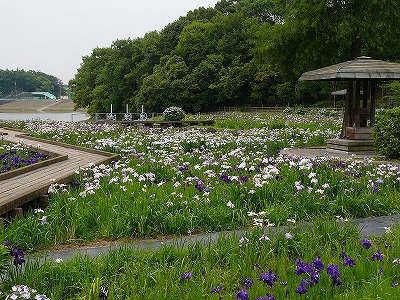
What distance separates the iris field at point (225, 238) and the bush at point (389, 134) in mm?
1779

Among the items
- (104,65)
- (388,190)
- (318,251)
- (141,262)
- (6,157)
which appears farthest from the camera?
(104,65)

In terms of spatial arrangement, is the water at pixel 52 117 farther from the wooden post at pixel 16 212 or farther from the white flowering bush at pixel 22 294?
the white flowering bush at pixel 22 294

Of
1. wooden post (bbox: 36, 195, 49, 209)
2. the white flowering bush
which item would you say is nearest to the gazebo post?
wooden post (bbox: 36, 195, 49, 209)

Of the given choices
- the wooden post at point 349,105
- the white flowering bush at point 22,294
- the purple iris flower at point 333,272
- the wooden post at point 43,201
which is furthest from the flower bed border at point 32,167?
the wooden post at point 349,105

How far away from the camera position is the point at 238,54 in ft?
194

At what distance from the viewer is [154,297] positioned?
318 cm

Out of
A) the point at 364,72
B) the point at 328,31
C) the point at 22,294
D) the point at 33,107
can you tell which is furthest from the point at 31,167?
the point at 33,107

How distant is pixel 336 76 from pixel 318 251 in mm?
7002

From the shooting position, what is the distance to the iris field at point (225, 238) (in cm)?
338

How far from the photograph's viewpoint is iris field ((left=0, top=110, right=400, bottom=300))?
133 inches

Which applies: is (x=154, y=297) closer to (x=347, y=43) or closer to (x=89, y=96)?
(x=347, y=43)

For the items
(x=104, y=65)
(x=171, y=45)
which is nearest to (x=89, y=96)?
(x=104, y=65)

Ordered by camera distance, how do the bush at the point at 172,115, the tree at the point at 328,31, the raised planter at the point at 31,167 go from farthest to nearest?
the bush at the point at 172,115 < the tree at the point at 328,31 < the raised planter at the point at 31,167

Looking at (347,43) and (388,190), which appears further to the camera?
(347,43)
